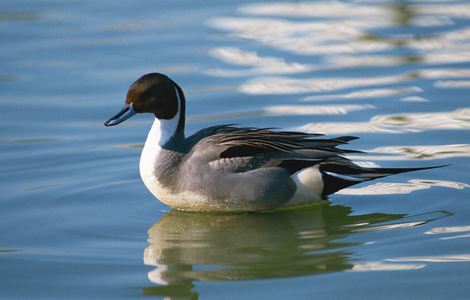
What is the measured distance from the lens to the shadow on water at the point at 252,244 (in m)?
6.37

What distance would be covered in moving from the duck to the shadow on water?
0.16 meters

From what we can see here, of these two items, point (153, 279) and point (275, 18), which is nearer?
point (153, 279)

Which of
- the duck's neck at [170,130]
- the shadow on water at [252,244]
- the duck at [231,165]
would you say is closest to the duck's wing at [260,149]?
the duck at [231,165]

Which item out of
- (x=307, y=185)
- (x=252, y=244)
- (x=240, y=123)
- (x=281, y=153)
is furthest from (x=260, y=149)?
(x=240, y=123)

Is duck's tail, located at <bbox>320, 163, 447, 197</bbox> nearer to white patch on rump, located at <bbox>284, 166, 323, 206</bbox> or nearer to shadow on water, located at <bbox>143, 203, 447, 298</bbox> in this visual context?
white patch on rump, located at <bbox>284, 166, 323, 206</bbox>

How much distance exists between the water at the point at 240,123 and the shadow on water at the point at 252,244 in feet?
0.06

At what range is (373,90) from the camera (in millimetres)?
10414

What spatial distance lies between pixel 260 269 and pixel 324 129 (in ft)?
10.5

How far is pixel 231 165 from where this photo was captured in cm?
756

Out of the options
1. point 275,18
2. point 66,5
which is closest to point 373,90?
point 275,18

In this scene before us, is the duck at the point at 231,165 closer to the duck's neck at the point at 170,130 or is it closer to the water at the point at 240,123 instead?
the duck's neck at the point at 170,130

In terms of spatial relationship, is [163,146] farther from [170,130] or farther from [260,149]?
[260,149]

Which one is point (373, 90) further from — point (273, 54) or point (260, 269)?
point (260, 269)

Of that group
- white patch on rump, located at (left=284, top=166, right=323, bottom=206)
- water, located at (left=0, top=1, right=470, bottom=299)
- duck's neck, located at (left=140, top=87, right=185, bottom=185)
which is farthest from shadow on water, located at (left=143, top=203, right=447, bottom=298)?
duck's neck, located at (left=140, top=87, right=185, bottom=185)
